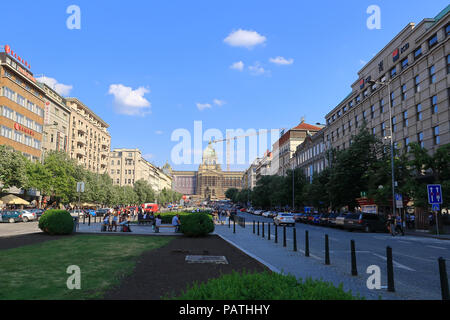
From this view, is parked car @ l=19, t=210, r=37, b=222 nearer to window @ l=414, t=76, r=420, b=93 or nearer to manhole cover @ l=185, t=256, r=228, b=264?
manhole cover @ l=185, t=256, r=228, b=264

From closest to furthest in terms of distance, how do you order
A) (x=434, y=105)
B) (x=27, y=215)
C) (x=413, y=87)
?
(x=434, y=105), (x=413, y=87), (x=27, y=215)

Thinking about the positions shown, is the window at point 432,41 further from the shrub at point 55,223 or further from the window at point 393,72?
the shrub at point 55,223

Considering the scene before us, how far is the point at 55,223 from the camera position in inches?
781

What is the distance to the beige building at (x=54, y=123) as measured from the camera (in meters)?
67.2

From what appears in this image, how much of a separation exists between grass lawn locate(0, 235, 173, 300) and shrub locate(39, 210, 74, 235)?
21.3ft

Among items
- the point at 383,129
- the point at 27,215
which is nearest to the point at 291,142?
the point at 383,129

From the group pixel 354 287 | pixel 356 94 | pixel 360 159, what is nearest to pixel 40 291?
pixel 354 287

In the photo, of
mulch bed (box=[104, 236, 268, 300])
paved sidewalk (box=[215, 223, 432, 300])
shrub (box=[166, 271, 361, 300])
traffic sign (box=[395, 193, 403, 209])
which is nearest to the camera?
shrub (box=[166, 271, 361, 300])

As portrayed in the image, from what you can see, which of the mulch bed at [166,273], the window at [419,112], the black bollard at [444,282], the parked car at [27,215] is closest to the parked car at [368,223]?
the window at [419,112]

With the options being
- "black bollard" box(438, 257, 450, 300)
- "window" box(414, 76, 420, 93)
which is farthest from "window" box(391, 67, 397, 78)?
"black bollard" box(438, 257, 450, 300)

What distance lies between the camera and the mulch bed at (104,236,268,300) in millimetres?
6652

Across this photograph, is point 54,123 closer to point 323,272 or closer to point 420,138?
point 420,138

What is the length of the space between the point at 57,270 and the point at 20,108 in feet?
183

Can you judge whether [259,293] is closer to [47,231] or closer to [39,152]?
[47,231]
